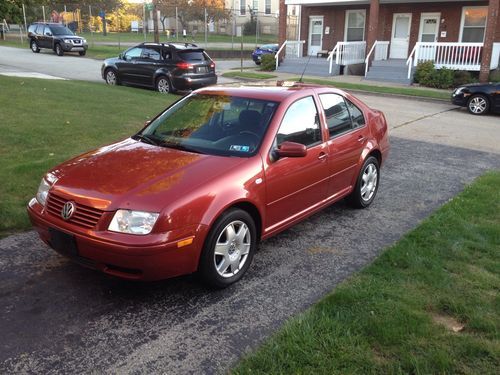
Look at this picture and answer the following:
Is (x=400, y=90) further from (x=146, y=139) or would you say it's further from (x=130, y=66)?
(x=146, y=139)

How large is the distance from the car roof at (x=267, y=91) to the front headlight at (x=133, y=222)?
1857 millimetres

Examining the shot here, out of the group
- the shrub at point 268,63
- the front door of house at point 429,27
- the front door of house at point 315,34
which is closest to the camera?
the front door of house at point 429,27

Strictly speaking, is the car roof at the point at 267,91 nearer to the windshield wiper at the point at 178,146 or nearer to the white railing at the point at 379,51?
the windshield wiper at the point at 178,146

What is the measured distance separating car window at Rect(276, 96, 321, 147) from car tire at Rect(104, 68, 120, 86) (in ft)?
43.4

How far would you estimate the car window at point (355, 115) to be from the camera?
5734 mm

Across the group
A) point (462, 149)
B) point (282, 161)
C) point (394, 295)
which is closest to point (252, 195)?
point (282, 161)

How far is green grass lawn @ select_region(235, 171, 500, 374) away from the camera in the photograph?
2.99 m

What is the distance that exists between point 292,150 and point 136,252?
1.61 m

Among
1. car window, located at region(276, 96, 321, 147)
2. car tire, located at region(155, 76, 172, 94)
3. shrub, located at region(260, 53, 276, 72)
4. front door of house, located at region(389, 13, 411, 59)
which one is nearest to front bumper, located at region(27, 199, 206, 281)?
car window, located at region(276, 96, 321, 147)

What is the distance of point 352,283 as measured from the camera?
4.02 meters

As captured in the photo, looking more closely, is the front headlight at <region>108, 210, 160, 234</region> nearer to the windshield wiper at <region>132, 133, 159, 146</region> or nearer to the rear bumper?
the windshield wiper at <region>132, 133, 159, 146</region>

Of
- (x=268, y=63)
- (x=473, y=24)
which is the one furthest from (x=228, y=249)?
(x=268, y=63)

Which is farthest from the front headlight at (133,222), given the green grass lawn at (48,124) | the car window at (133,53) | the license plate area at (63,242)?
the car window at (133,53)

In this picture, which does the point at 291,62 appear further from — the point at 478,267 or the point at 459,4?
the point at 478,267
